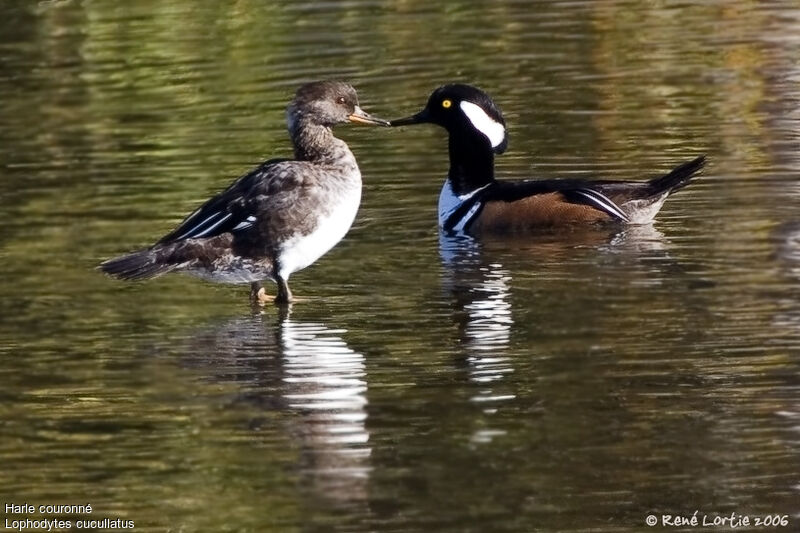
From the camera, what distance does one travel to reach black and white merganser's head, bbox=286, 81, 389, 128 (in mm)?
10688

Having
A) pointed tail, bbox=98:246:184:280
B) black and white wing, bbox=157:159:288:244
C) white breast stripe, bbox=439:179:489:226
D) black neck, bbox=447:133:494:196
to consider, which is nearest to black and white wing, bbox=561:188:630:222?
white breast stripe, bbox=439:179:489:226

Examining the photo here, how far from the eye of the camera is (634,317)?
31.2 ft

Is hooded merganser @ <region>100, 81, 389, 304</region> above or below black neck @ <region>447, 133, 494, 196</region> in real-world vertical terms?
above

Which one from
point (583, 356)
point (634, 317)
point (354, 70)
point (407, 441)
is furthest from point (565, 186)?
point (354, 70)

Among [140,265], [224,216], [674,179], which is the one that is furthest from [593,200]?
[140,265]

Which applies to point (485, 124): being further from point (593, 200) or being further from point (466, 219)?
point (593, 200)

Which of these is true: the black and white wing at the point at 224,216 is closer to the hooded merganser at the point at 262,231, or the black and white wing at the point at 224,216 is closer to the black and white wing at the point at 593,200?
the hooded merganser at the point at 262,231

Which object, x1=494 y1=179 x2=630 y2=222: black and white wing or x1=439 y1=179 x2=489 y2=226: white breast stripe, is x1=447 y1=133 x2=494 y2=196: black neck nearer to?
x1=439 y1=179 x2=489 y2=226: white breast stripe

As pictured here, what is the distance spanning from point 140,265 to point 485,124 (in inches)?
140

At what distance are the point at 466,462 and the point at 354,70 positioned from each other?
34.6 feet

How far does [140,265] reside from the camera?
1005cm

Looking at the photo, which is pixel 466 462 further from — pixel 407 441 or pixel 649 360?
pixel 649 360

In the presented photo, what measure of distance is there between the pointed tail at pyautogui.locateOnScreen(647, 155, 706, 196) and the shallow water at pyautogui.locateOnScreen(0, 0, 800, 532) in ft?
0.83

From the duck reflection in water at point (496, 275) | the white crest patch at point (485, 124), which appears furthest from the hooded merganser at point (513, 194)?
the duck reflection in water at point (496, 275)
